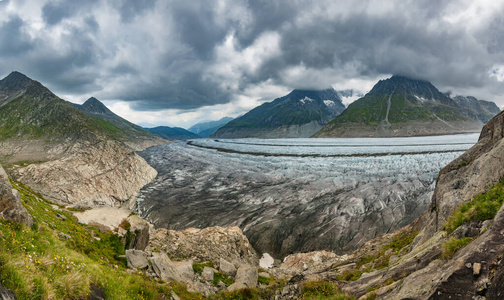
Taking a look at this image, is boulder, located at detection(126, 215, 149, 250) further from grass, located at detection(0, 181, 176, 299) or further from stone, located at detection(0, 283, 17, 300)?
stone, located at detection(0, 283, 17, 300)

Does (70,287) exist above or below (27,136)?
below

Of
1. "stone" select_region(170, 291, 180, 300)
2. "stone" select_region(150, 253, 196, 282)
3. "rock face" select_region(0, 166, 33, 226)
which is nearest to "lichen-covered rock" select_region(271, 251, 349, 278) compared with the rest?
"stone" select_region(150, 253, 196, 282)

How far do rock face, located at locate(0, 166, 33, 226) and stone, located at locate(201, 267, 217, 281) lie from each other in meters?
12.7

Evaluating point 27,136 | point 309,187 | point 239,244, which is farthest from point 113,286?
point 27,136

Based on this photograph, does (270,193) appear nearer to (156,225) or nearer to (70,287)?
(156,225)

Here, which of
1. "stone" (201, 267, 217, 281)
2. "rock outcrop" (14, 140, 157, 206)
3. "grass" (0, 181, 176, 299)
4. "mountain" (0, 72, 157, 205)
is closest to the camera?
"grass" (0, 181, 176, 299)

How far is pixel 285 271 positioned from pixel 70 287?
21.6 meters

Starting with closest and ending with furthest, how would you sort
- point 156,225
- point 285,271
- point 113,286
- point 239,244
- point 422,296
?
point 422,296
point 113,286
point 285,271
point 239,244
point 156,225

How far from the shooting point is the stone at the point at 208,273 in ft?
60.7

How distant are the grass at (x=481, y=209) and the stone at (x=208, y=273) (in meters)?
17.1

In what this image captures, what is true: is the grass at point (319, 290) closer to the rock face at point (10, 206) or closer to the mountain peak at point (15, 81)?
the rock face at point (10, 206)

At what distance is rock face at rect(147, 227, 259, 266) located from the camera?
78.3ft

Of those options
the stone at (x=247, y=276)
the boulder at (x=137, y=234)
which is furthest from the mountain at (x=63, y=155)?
Result: the stone at (x=247, y=276)

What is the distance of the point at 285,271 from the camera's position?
24.2 m
